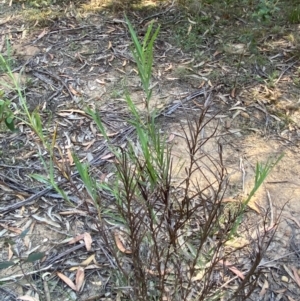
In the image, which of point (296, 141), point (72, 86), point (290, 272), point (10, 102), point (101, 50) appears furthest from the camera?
point (101, 50)

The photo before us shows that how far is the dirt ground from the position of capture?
204cm

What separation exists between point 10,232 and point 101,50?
1585mm

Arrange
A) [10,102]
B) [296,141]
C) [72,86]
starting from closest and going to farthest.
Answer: [296,141]
[10,102]
[72,86]

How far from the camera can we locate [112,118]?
8.83 feet

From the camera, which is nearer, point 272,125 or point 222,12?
point 272,125

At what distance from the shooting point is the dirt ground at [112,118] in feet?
6.68

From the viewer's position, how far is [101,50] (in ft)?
10.7

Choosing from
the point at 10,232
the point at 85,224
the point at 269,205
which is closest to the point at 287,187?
the point at 269,205

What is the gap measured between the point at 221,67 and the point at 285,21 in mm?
773

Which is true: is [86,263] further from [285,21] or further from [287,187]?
[285,21]

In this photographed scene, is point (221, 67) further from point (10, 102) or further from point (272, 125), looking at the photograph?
point (10, 102)

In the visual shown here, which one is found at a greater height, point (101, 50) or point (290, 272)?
point (101, 50)

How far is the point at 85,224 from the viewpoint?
2152 millimetres

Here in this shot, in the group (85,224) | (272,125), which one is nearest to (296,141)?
(272,125)
